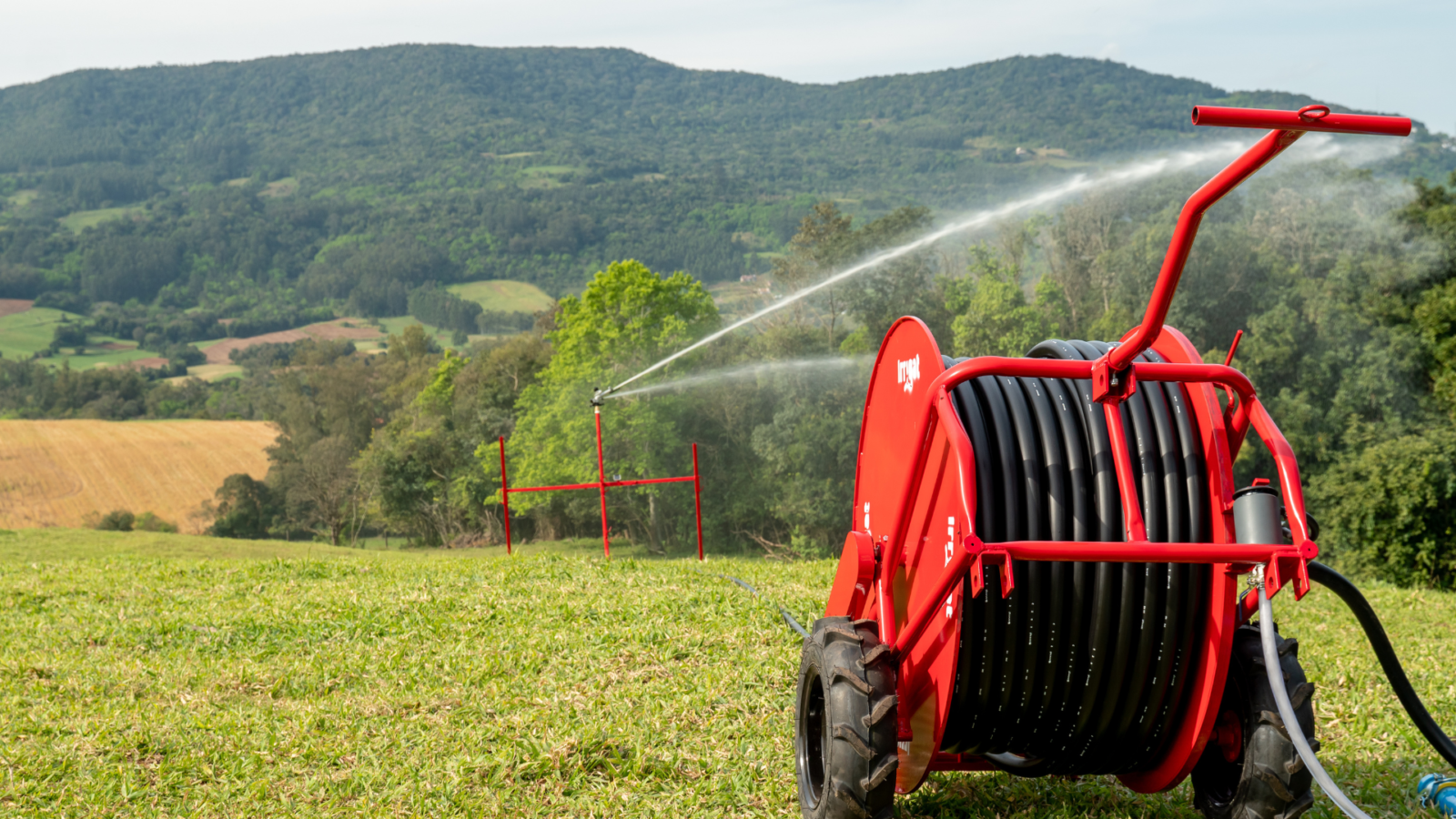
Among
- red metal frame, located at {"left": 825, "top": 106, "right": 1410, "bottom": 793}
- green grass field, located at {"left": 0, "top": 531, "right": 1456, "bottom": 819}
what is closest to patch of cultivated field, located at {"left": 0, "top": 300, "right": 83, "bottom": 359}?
green grass field, located at {"left": 0, "top": 531, "right": 1456, "bottom": 819}

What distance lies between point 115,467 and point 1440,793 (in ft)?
→ 264

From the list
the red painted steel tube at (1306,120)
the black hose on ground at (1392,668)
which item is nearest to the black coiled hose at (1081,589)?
the black hose on ground at (1392,668)

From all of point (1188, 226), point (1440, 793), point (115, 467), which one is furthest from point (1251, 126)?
point (115, 467)

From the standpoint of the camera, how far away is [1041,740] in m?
3.84

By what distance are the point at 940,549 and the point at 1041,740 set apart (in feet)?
2.97

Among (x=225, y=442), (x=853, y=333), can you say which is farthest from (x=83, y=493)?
(x=853, y=333)

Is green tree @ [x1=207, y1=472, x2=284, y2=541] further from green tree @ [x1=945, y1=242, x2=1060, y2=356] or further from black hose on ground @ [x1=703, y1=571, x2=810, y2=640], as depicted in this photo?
black hose on ground @ [x1=703, y1=571, x2=810, y2=640]

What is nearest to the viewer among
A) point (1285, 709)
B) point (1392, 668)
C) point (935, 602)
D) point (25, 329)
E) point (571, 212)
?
point (1285, 709)

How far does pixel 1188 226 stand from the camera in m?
2.94

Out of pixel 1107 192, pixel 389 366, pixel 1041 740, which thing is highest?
pixel 1107 192

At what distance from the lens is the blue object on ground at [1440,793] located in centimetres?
419

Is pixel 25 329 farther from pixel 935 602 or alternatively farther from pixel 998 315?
pixel 935 602

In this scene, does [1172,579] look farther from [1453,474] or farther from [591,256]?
[591,256]

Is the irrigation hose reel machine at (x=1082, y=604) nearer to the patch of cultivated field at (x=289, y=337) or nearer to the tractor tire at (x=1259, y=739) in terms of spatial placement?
the tractor tire at (x=1259, y=739)
